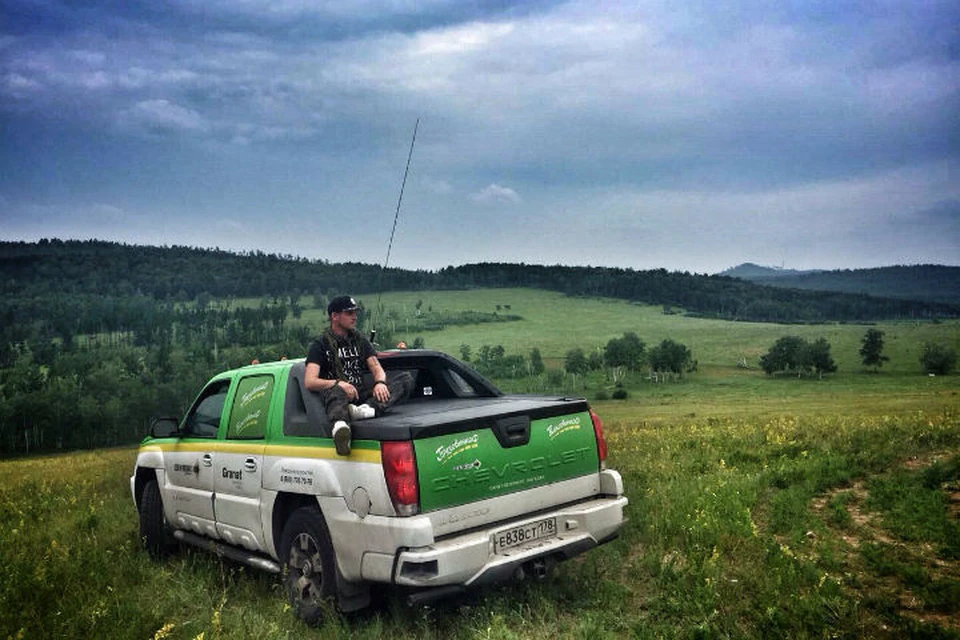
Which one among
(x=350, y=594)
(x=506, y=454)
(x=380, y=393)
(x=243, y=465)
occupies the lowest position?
(x=350, y=594)

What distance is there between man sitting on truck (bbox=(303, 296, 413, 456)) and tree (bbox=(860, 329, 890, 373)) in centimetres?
15083

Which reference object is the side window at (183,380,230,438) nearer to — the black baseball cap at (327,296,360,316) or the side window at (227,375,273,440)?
the side window at (227,375,273,440)

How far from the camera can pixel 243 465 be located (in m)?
7.18

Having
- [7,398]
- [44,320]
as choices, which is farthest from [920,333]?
[44,320]

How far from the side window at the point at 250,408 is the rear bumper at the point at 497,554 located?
2.29 meters

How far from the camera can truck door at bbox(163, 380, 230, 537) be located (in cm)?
785

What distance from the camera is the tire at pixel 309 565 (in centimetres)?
603

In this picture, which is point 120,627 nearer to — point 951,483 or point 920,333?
point 951,483

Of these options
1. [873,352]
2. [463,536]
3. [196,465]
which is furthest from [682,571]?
[873,352]

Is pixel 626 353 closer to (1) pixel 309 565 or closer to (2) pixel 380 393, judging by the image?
(2) pixel 380 393

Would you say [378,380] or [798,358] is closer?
[378,380]

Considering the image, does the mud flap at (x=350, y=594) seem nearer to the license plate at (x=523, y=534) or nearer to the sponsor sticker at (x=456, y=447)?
the license plate at (x=523, y=534)

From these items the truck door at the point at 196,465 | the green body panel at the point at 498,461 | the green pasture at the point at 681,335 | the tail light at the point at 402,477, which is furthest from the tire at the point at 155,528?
the green pasture at the point at 681,335

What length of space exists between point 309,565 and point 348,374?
5.38 feet
